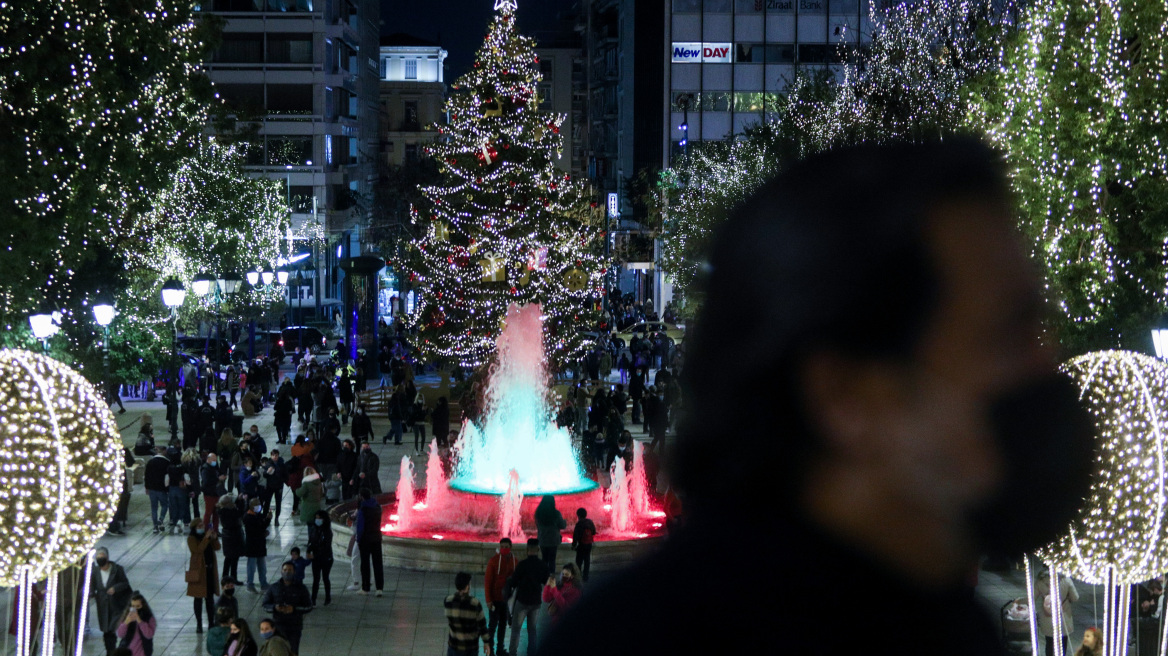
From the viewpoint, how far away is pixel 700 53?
6812cm

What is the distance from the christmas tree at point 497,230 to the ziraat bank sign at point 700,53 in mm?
29584

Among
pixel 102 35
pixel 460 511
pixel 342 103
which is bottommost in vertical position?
pixel 460 511

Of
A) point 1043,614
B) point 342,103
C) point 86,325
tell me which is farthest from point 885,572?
point 342,103

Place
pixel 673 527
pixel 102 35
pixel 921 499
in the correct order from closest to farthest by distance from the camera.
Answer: pixel 921 499, pixel 673 527, pixel 102 35

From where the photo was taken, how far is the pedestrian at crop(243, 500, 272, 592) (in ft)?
56.2

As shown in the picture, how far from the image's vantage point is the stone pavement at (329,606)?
15297mm

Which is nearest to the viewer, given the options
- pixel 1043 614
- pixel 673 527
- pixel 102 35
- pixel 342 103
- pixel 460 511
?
pixel 673 527

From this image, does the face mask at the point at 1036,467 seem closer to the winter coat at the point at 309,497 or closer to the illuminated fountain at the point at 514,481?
the illuminated fountain at the point at 514,481

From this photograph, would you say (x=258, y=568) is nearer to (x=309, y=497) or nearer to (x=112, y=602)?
(x=309, y=497)

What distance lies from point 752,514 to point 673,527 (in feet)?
0.31

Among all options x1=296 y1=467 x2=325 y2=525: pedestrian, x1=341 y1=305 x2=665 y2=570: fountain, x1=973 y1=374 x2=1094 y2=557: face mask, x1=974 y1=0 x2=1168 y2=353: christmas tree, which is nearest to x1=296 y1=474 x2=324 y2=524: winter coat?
x1=296 y1=467 x2=325 y2=525: pedestrian

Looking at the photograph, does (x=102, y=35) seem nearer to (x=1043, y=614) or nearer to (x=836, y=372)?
(x=1043, y=614)

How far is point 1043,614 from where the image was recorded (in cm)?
1360

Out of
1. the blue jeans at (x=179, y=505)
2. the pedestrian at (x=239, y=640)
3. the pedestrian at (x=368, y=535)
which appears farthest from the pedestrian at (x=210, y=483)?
the pedestrian at (x=239, y=640)
